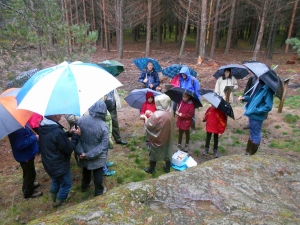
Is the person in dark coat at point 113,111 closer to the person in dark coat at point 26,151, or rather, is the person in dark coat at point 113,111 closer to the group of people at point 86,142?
the group of people at point 86,142

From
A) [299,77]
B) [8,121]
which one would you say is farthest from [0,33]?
[299,77]

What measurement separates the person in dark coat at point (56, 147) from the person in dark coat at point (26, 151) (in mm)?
534

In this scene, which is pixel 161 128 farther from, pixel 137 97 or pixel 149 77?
pixel 149 77

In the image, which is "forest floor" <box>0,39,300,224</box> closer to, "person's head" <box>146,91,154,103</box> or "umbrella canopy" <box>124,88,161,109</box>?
"umbrella canopy" <box>124,88,161,109</box>

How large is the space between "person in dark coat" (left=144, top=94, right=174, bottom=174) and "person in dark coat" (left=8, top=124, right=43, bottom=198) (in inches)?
75.4

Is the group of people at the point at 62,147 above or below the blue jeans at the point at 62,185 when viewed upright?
above

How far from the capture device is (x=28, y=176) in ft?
12.6

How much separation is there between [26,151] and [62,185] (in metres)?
0.79

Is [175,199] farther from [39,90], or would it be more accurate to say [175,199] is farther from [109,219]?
[39,90]

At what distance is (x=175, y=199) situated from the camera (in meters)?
2.15

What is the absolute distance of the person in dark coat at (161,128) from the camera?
13.5ft

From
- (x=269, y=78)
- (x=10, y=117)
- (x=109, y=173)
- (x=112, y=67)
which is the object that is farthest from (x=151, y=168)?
(x=112, y=67)

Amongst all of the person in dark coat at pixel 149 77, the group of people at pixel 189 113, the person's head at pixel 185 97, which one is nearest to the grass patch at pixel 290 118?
the group of people at pixel 189 113

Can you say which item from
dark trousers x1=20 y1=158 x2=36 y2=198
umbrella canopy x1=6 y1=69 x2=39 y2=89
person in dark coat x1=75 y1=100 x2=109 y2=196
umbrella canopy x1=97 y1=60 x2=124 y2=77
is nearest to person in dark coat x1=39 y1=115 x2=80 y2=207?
person in dark coat x1=75 y1=100 x2=109 y2=196
